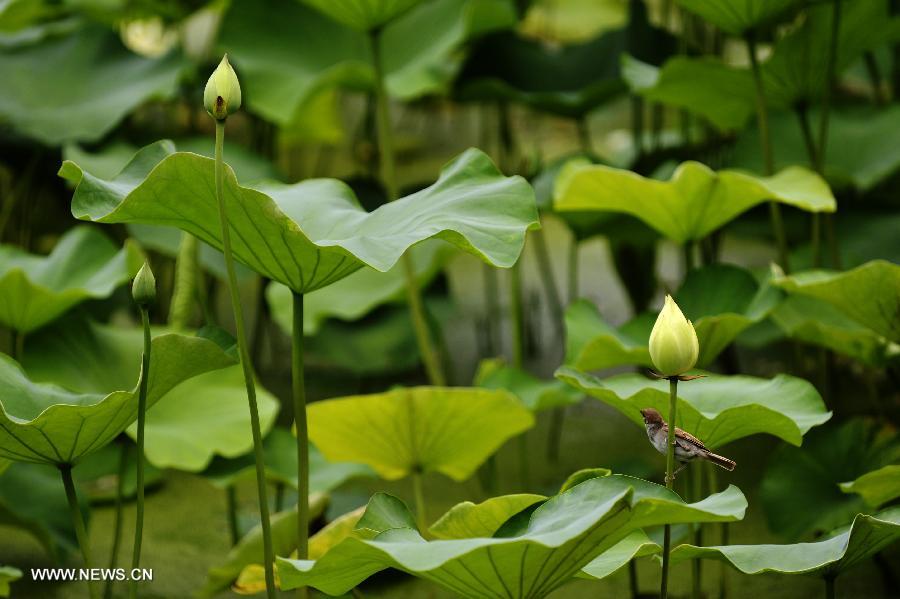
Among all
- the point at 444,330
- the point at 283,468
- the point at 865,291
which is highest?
the point at 865,291

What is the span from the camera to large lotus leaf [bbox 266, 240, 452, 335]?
6.34ft

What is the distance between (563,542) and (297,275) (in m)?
0.43

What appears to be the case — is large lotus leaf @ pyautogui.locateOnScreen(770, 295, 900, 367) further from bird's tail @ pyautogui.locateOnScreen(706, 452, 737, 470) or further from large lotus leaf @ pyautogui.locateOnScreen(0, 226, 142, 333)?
large lotus leaf @ pyautogui.locateOnScreen(0, 226, 142, 333)

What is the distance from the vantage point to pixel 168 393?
5.09ft

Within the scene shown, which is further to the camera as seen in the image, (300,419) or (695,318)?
(695,318)

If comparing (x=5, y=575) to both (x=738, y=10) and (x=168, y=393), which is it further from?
(x=738, y=10)

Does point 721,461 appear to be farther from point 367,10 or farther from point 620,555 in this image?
point 367,10

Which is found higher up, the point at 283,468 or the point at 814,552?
the point at 814,552

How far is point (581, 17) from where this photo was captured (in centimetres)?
359

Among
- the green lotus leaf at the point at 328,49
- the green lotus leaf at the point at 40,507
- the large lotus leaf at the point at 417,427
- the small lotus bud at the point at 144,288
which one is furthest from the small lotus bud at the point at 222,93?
the green lotus leaf at the point at 328,49

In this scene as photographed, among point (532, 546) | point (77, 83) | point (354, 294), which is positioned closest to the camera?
point (532, 546)

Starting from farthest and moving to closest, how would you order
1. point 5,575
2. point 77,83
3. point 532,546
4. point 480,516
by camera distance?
point 77,83
point 5,575
point 480,516
point 532,546

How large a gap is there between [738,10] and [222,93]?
0.87 metres

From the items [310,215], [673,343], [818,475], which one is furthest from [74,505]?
[818,475]
